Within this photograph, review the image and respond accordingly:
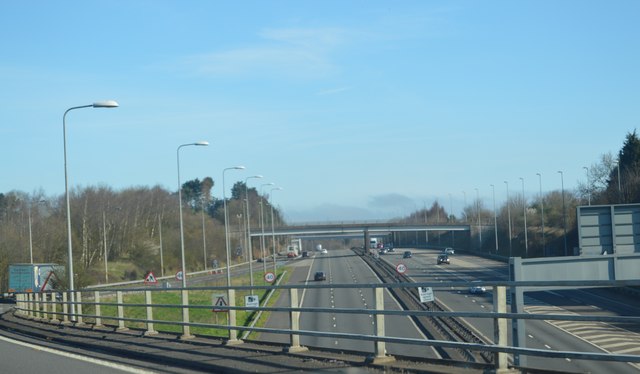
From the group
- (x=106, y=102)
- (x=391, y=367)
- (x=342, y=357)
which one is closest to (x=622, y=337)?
(x=391, y=367)

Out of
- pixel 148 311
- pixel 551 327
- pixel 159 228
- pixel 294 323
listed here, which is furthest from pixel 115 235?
pixel 551 327

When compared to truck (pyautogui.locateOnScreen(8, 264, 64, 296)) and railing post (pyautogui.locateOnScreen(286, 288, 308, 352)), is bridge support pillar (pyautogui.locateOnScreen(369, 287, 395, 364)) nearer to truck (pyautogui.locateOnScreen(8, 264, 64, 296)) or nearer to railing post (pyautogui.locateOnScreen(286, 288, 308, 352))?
railing post (pyautogui.locateOnScreen(286, 288, 308, 352))

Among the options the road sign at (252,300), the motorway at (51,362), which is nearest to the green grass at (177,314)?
the road sign at (252,300)

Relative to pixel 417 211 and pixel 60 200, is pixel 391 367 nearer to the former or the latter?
pixel 60 200

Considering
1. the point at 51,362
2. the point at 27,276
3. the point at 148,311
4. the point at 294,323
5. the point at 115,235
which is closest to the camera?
the point at 294,323

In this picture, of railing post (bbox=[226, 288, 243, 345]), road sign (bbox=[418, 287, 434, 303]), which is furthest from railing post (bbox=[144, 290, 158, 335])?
road sign (bbox=[418, 287, 434, 303])

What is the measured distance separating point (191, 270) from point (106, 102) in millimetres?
73338

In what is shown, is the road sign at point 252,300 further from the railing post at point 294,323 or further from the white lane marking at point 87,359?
the railing post at point 294,323

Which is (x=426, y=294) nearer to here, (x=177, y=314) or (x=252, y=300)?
(x=252, y=300)

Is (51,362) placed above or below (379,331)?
below

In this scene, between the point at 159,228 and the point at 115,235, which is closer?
the point at 159,228

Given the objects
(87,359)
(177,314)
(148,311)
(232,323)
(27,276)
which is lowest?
(177,314)

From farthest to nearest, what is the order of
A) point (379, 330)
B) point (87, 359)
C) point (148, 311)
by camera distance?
1. point (148, 311)
2. point (87, 359)
3. point (379, 330)

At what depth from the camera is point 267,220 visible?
14475 cm
